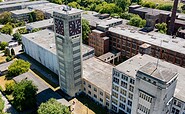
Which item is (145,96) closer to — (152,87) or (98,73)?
(152,87)

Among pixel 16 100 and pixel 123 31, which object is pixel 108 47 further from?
pixel 16 100

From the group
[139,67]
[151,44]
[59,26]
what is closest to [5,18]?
[59,26]

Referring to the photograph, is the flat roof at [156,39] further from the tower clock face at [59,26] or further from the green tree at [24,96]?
the green tree at [24,96]

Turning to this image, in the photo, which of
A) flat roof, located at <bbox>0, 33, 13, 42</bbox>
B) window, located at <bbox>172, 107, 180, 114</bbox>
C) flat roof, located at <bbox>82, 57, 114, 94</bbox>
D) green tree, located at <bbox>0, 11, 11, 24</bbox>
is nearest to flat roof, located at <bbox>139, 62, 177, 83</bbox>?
window, located at <bbox>172, 107, 180, 114</bbox>

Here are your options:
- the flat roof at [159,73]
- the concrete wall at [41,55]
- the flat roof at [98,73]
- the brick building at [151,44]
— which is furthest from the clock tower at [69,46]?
the brick building at [151,44]

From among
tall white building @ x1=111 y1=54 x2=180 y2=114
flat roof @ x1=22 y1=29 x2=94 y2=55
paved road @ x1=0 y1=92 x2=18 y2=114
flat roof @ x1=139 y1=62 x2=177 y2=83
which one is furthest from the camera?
flat roof @ x1=22 y1=29 x2=94 y2=55

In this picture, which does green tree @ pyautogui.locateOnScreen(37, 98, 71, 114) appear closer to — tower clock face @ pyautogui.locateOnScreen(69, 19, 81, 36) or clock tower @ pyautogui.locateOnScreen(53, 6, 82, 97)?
clock tower @ pyautogui.locateOnScreen(53, 6, 82, 97)
